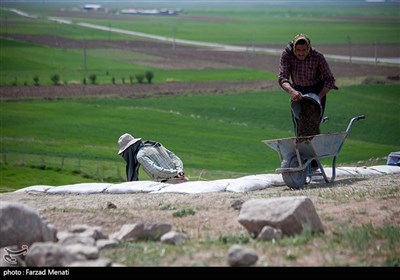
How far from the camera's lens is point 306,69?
42.9ft

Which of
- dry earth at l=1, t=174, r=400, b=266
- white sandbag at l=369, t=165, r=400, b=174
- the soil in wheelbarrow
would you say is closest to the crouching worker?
dry earth at l=1, t=174, r=400, b=266

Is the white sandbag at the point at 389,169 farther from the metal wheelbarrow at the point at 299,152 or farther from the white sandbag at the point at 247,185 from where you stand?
the white sandbag at the point at 247,185

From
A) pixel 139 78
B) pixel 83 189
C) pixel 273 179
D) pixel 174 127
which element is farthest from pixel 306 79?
pixel 139 78

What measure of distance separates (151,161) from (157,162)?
0.19m

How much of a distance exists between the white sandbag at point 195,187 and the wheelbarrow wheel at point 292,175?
0.77 m

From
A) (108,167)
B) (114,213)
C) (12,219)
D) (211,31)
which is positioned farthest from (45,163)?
(211,31)

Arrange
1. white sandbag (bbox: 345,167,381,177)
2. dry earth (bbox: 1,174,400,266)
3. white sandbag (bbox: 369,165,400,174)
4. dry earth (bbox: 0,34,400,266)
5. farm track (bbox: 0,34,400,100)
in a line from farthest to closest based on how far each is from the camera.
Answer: farm track (bbox: 0,34,400,100) → white sandbag (bbox: 369,165,400,174) → white sandbag (bbox: 345,167,381,177) → dry earth (bbox: 0,34,400,266) → dry earth (bbox: 1,174,400,266)

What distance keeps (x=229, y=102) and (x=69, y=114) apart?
7173 mm

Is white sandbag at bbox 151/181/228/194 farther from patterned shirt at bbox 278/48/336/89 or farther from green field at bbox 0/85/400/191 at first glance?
green field at bbox 0/85/400/191

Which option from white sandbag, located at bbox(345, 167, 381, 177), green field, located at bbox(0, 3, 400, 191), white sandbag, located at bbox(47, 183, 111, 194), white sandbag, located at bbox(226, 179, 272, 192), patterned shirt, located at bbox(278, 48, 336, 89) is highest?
patterned shirt, located at bbox(278, 48, 336, 89)

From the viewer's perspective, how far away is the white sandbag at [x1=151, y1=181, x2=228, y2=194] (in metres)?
12.4

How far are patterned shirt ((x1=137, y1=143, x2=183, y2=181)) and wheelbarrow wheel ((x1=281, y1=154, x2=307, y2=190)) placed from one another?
1601mm

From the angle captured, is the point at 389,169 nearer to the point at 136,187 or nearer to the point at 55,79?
the point at 136,187

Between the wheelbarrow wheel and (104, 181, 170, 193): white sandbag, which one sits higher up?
the wheelbarrow wheel
